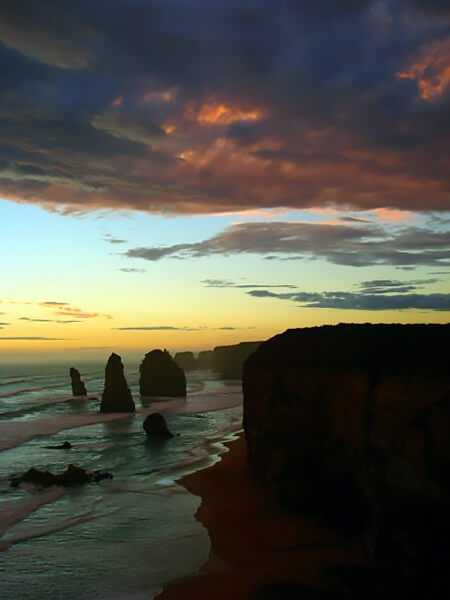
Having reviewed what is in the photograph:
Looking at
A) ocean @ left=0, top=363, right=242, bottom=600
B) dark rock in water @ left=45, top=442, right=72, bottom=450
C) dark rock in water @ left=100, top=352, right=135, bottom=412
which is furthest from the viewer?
dark rock in water @ left=100, top=352, right=135, bottom=412

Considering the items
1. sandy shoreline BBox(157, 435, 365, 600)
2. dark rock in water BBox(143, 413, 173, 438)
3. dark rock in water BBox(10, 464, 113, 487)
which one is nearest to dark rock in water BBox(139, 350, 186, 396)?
dark rock in water BBox(143, 413, 173, 438)

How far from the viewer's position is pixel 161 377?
362 ft

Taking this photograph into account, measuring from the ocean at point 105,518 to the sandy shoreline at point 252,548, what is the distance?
83 centimetres

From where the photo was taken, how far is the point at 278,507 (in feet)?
87.5

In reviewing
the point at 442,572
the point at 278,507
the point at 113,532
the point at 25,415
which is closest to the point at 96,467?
the point at 113,532

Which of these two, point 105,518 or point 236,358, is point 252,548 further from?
point 236,358

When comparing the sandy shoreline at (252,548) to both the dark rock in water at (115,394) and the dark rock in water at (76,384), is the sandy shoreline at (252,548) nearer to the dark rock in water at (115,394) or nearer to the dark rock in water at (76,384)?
the dark rock in water at (115,394)

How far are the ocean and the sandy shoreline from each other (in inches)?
32.5

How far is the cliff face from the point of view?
17.4m

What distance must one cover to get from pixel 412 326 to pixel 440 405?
8.80 m

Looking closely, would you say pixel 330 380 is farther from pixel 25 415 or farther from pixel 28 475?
pixel 25 415

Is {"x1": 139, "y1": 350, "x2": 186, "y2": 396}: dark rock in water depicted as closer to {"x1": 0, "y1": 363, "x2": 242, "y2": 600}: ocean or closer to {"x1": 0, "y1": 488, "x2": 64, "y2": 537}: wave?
{"x1": 0, "y1": 363, "x2": 242, "y2": 600}: ocean

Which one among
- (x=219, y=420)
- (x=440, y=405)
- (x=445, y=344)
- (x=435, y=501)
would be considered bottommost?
(x=219, y=420)

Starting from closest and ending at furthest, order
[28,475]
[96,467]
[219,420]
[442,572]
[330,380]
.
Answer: [442,572]
[330,380]
[28,475]
[96,467]
[219,420]
